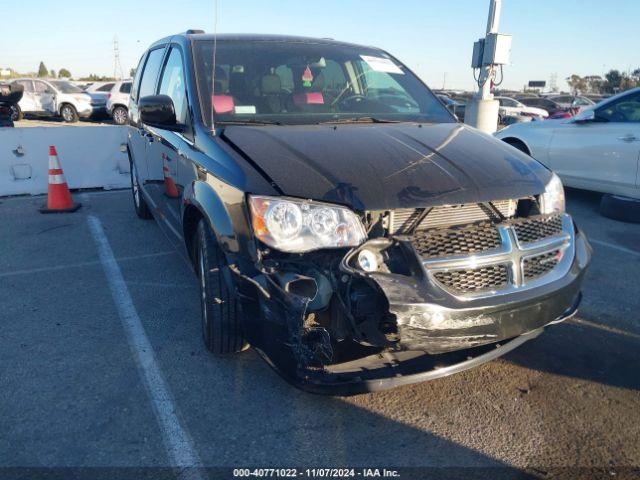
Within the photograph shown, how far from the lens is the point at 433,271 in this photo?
2248 mm

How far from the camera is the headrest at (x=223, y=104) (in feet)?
10.5

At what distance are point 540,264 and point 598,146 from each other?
4.83 m

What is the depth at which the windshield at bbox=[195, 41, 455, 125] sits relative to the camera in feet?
10.9

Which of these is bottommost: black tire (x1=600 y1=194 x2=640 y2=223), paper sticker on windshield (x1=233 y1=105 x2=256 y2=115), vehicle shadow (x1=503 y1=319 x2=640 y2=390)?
vehicle shadow (x1=503 y1=319 x2=640 y2=390)

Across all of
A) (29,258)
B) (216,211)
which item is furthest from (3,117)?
(216,211)

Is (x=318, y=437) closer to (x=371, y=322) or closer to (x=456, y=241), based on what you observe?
Answer: (x=371, y=322)

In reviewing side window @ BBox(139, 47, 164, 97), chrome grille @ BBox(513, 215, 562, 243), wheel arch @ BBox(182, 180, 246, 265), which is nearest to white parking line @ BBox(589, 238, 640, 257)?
chrome grille @ BBox(513, 215, 562, 243)

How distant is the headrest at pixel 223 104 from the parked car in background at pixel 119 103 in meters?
15.7

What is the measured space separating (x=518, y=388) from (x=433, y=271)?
3.56ft

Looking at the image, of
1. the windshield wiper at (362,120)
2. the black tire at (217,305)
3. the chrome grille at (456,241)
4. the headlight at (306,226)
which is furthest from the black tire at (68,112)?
the chrome grille at (456,241)

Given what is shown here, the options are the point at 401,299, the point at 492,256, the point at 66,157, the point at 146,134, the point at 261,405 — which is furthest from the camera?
the point at 66,157

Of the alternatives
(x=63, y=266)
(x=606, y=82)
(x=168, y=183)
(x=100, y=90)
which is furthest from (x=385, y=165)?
(x=606, y=82)

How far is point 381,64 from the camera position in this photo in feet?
13.5

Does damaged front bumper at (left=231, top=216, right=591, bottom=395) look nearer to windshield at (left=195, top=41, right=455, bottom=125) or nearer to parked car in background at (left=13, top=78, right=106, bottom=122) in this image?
windshield at (left=195, top=41, right=455, bottom=125)
